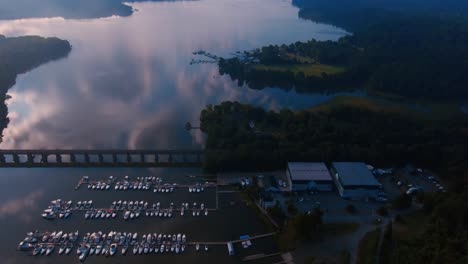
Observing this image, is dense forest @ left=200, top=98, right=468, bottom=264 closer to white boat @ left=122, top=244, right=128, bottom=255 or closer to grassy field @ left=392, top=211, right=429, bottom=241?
grassy field @ left=392, top=211, right=429, bottom=241

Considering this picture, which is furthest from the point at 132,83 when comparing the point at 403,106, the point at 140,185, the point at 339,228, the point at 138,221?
the point at 339,228

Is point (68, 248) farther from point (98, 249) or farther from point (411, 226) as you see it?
point (411, 226)

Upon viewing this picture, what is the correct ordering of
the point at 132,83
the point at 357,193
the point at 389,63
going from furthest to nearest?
the point at 389,63, the point at 132,83, the point at 357,193

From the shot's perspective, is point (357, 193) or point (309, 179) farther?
point (309, 179)

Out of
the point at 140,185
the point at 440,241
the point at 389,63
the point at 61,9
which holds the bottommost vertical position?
the point at 140,185

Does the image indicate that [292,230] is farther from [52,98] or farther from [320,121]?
[52,98]

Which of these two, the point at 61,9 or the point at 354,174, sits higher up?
the point at 61,9

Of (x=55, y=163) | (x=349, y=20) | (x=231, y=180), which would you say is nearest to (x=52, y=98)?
(x=55, y=163)

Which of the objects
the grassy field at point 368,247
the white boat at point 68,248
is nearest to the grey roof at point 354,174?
the grassy field at point 368,247
